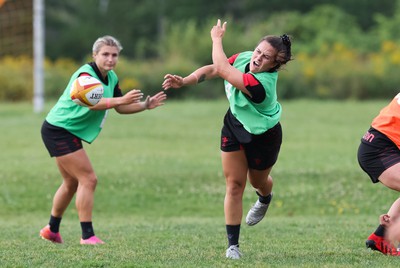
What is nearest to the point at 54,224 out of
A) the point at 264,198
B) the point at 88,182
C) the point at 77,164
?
the point at 88,182

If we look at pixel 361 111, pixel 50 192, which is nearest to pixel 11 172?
pixel 50 192

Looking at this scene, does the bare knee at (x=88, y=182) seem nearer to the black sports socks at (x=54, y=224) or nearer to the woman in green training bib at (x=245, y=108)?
the black sports socks at (x=54, y=224)

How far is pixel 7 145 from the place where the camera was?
22.2 metres

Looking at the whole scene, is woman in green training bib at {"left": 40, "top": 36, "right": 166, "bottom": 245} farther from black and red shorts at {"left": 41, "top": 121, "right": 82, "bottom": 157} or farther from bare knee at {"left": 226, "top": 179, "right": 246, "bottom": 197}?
bare knee at {"left": 226, "top": 179, "right": 246, "bottom": 197}

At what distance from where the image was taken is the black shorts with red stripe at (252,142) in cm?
792

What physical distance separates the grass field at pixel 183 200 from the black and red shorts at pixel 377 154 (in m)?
0.83

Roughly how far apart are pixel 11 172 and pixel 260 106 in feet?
35.8

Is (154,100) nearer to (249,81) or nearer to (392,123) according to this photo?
(249,81)

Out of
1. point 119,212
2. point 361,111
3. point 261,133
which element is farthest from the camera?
point 361,111

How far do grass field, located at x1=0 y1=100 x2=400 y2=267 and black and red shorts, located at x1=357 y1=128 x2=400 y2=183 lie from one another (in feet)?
2.72

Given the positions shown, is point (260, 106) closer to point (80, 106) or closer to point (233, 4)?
point (80, 106)

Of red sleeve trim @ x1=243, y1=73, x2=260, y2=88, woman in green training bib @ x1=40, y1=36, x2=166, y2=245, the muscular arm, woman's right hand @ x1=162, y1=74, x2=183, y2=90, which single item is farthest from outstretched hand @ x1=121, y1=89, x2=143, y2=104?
red sleeve trim @ x1=243, y1=73, x2=260, y2=88

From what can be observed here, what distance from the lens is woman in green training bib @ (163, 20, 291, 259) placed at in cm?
765

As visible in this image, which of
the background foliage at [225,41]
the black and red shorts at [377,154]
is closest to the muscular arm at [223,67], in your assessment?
the black and red shorts at [377,154]
